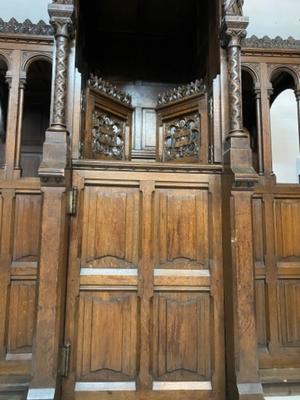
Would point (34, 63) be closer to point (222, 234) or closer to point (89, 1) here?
point (89, 1)

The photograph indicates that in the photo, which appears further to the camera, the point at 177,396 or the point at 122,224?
the point at 122,224

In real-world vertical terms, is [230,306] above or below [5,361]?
above

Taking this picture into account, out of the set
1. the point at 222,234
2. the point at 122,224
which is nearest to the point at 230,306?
the point at 222,234

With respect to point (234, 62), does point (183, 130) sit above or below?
below

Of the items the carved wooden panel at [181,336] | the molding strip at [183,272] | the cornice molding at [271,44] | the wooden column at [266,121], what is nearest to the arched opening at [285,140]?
the cornice molding at [271,44]

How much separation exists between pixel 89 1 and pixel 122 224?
140cm

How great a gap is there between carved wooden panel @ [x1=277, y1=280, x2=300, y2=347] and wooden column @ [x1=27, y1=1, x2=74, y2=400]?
1.19m

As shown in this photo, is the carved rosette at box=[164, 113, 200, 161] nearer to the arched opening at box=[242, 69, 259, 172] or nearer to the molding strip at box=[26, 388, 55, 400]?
the arched opening at box=[242, 69, 259, 172]

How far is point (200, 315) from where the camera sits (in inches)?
63.0

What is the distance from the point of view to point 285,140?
3061 millimetres

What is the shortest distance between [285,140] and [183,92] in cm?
142

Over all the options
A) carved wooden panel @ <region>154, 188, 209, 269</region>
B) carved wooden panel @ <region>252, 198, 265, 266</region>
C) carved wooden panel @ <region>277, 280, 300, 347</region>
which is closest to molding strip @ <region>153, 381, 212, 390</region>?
carved wooden panel @ <region>154, 188, 209, 269</region>

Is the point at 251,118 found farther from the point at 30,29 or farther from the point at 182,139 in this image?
the point at 30,29

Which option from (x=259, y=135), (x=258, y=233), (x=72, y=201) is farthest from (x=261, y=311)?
(x=72, y=201)
